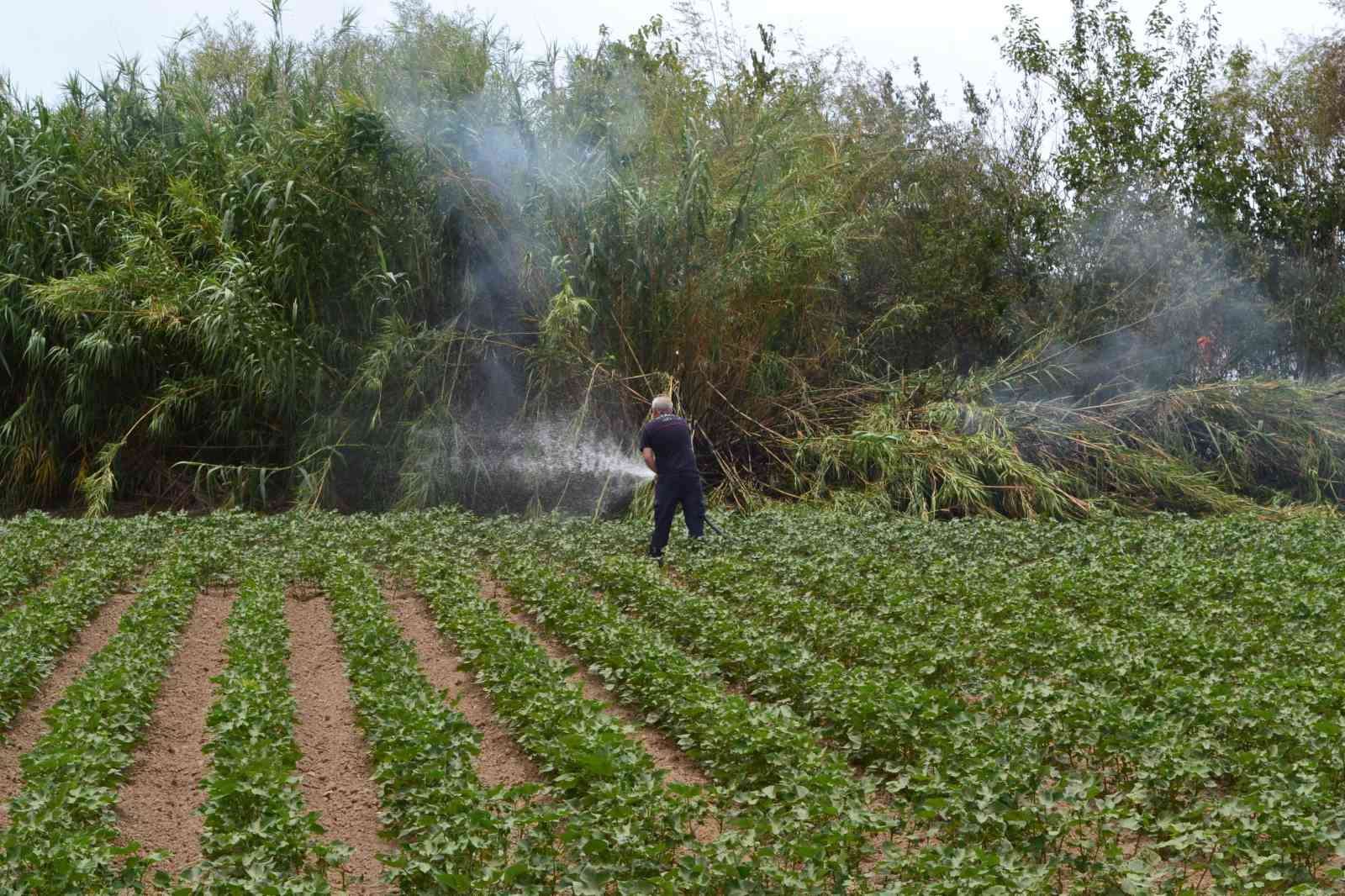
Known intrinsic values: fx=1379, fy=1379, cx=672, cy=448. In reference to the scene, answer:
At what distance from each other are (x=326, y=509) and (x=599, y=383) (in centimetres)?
320

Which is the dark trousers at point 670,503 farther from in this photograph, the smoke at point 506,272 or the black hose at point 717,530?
the smoke at point 506,272

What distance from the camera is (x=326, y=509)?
14.6 m

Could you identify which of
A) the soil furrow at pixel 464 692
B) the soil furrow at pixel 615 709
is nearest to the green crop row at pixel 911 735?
the soil furrow at pixel 615 709

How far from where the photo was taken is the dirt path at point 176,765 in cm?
515

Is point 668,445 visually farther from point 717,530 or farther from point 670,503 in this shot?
point 717,530

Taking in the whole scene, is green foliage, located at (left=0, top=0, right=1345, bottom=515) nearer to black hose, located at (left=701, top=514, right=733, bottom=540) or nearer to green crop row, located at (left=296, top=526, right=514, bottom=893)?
black hose, located at (left=701, top=514, right=733, bottom=540)

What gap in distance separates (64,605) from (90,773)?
3974 mm

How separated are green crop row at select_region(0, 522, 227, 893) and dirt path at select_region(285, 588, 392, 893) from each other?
704mm

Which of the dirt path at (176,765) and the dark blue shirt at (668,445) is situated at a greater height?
the dark blue shirt at (668,445)

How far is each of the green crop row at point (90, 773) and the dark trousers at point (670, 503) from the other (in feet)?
12.1

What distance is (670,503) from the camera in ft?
35.5

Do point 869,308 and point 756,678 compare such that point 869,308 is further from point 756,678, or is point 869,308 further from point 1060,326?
point 756,678

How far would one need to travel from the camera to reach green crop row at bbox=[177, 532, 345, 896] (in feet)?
13.8

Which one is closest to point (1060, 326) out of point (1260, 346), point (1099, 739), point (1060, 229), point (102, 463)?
point (1060, 229)
